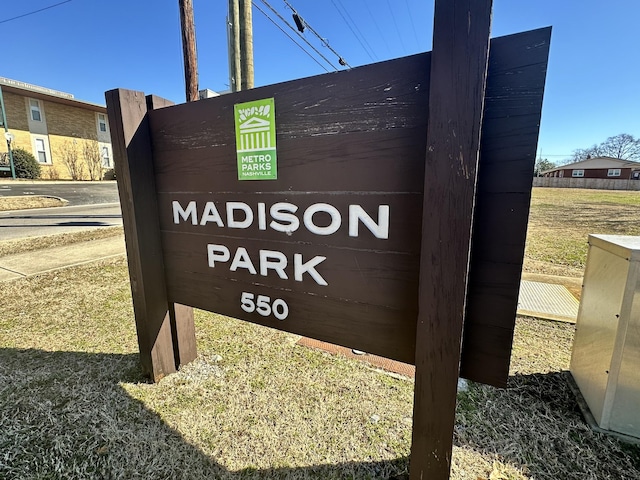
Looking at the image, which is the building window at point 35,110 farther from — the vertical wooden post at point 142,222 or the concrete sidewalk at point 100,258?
the vertical wooden post at point 142,222

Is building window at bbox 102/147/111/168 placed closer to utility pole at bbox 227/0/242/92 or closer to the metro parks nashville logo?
utility pole at bbox 227/0/242/92

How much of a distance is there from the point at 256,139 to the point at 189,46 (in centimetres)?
599

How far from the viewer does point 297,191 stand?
58.6 inches

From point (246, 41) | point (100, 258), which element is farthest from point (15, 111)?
point (100, 258)

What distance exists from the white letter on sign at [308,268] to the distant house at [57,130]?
29908 mm

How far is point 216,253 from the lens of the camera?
189 centimetres

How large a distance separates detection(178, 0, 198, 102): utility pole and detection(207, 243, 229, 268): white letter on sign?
5581 millimetres

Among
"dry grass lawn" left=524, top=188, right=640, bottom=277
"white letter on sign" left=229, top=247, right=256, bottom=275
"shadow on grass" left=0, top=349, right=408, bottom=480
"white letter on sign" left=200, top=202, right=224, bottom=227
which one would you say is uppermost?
"white letter on sign" left=200, top=202, right=224, bottom=227

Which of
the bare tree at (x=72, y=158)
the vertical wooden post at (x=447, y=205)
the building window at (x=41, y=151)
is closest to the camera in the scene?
the vertical wooden post at (x=447, y=205)

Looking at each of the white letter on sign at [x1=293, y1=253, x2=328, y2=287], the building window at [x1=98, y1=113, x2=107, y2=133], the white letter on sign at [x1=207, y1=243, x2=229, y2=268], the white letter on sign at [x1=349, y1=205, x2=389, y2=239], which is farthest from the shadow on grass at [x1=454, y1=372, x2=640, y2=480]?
the building window at [x1=98, y1=113, x2=107, y2=133]

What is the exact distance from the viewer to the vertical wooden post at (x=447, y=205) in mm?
992

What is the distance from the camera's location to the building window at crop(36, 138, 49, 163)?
26.0 metres

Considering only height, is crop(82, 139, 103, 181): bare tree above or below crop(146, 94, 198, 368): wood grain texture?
above

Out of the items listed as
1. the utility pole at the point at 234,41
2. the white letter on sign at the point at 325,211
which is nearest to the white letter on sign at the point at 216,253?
the white letter on sign at the point at 325,211
